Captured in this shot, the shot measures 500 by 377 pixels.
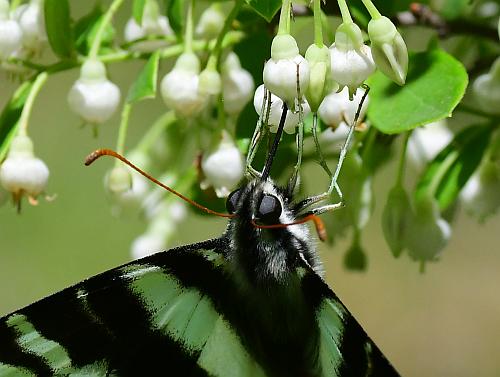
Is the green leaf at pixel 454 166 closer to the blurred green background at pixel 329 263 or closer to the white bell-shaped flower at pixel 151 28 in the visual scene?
the white bell-shaped flower at pixel 151 28

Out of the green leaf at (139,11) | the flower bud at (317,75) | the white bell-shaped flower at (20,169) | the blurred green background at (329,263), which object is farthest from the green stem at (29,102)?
the blurred green background at (329,263)

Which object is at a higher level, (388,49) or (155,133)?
(388,49)

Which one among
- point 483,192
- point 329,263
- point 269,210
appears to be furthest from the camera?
point 329,263

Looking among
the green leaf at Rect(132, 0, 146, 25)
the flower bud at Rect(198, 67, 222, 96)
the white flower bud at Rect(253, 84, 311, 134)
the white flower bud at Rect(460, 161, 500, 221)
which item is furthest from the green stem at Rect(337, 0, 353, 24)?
the white flower bud at Rect(460, 161, 500, 221)

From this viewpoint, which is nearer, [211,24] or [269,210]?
[269,210]

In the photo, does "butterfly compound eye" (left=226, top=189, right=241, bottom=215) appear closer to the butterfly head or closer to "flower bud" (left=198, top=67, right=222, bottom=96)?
the butterfly head

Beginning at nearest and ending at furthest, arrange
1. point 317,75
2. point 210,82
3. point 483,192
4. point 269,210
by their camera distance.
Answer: point 317,75 < point 269,210 < point 210,82 < point 483,192

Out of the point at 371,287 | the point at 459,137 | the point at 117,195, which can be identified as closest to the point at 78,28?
the point at 117,195

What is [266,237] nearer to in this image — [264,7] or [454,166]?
[264,7]

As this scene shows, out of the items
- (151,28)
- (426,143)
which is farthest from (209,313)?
(426,143)
